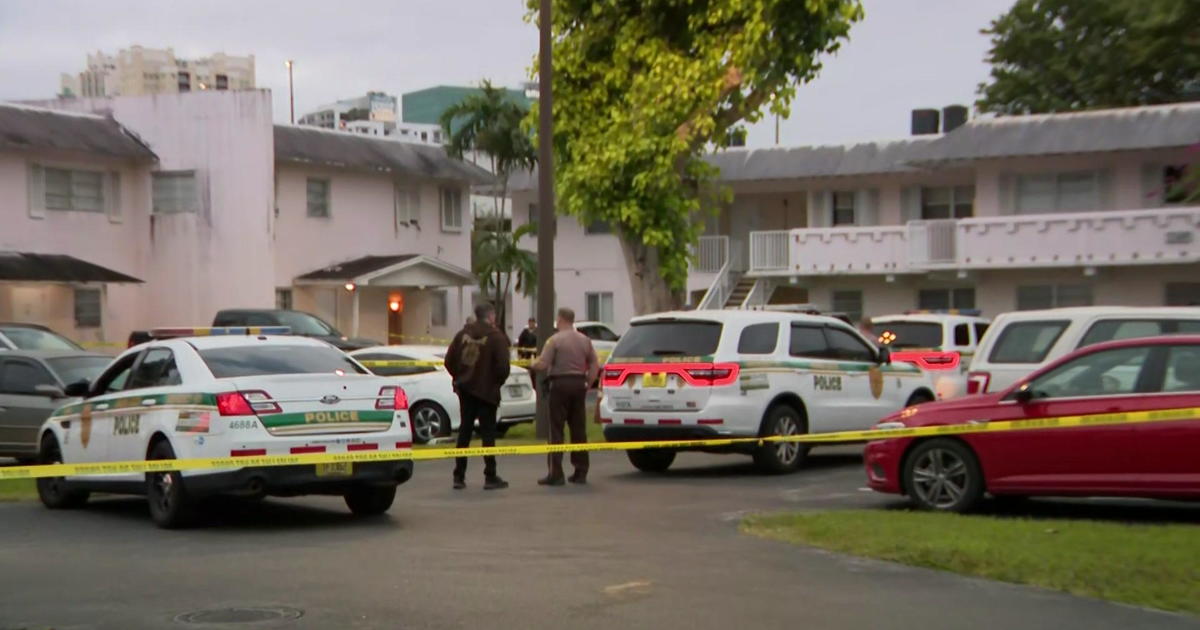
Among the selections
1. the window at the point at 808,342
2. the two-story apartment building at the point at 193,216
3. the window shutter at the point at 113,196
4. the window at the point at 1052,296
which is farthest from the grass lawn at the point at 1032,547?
the window shutter at the point at 113,196

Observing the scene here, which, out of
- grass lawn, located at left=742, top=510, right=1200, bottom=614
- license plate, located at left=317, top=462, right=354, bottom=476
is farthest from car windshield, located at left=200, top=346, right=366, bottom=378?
grass lawn, located at left=742, top=510, right=1200, bottom=614

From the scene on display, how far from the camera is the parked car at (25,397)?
18375 millimetres

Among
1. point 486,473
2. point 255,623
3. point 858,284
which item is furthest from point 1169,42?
point 255,623

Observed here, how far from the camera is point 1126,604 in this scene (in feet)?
28.4

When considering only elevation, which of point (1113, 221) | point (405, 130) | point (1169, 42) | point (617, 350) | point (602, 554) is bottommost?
point (602, 554)

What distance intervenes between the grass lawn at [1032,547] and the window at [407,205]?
108 feet

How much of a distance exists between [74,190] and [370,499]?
2699 cm

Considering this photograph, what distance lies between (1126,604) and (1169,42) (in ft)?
93.3

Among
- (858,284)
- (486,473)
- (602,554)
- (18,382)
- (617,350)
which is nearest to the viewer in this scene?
(602,554)

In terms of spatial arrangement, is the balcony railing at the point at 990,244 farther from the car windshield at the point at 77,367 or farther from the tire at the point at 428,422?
the car windshield at the point at 77,367

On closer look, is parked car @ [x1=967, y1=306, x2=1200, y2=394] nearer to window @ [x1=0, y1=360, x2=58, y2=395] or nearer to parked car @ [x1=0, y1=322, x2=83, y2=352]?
window @ [x1=0, y1=360, x2=58, y2=395]

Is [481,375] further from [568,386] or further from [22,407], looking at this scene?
[22,407]

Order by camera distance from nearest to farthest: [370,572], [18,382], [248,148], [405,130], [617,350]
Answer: [370,572]
[617,350]
[18,382]
[248,148]
[405,130]

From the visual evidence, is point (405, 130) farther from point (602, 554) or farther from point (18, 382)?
point (602, 554)
